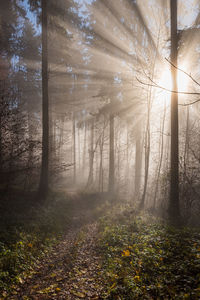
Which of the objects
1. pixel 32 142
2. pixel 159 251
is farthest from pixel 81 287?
pixel 32 142

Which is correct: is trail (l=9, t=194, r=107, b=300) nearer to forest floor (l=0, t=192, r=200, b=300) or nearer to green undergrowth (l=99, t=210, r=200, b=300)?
forest floor (l=0, t=192, r=200, b=300)

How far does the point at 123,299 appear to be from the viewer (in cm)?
340

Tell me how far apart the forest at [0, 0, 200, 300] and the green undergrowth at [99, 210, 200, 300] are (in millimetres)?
26

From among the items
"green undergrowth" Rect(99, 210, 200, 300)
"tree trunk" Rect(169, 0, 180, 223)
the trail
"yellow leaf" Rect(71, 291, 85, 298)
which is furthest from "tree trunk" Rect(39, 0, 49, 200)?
"tree trunk" Rect(169, 0, 180, 223)

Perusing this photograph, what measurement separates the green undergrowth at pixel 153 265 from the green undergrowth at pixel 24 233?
2242 millimetres

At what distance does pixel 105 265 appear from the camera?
4918mm

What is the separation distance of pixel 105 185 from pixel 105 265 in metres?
15.9

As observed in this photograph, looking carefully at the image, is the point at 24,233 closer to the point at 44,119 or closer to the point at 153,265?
the point at 153,265

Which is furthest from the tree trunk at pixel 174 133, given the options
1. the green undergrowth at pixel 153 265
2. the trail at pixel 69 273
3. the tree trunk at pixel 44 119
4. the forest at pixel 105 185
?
the tree trunk at pixel 44 119

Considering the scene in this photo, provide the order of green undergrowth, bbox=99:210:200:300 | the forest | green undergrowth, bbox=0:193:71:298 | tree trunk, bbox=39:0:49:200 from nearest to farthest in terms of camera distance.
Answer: green undergrowth, bbox=99:210:200:300
the forest
green undergrowth, bbox=0:193:71:298
tree trunk, bbox=39:0:49:200

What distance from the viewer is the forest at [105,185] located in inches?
159

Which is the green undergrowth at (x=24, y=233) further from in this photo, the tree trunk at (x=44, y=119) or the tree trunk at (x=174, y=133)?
the tree trunk at (x=174, y=133)

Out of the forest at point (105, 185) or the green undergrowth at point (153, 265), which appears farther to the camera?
the forest at point (105, 185)

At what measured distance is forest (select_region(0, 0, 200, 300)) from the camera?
405 centimetres
